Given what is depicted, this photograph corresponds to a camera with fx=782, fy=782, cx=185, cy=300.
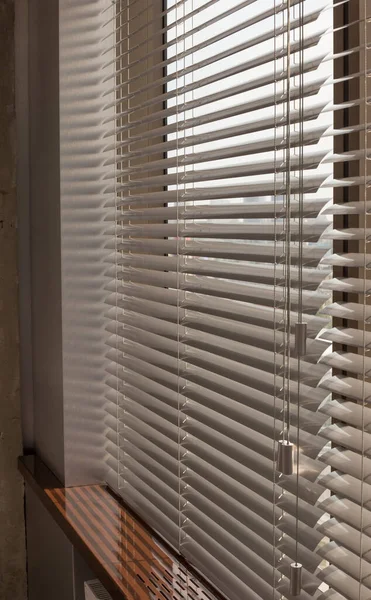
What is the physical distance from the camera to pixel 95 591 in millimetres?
1669

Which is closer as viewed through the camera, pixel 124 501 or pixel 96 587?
pixel 96 587

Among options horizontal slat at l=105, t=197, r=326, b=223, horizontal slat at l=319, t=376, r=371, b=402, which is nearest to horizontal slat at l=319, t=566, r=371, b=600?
horizontal slat at l=319, t=376, r=371, b=402

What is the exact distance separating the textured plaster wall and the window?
2.00 feet

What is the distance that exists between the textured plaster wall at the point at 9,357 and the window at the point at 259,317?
61cm

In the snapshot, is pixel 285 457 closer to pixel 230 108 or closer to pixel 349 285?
pixel 349 285

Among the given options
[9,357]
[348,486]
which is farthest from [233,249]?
[9,357]

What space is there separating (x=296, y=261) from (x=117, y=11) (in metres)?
1.08

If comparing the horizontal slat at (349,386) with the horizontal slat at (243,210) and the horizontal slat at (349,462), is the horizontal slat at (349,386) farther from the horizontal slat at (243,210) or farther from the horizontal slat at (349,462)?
the horizontal slat at (243,210)

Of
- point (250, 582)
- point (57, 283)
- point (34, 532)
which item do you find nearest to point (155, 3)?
point (57, 283)

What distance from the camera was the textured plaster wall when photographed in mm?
2318

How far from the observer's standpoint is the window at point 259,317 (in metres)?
0.99

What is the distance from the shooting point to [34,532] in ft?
7.39

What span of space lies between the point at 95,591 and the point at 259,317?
0.82 meters

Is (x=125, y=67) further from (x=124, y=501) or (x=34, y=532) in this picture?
(x=34, y=532)
